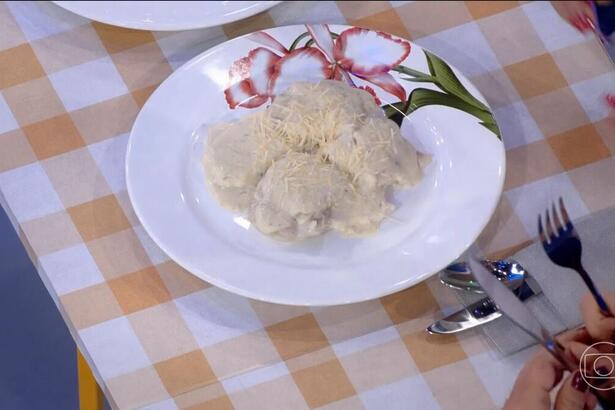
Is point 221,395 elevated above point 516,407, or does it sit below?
above

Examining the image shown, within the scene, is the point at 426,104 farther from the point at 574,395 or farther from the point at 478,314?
the point at 574,395

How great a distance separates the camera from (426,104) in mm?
1057

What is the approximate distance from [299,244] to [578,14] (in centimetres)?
49

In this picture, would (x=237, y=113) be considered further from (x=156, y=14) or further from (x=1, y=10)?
(x=1, y=10)

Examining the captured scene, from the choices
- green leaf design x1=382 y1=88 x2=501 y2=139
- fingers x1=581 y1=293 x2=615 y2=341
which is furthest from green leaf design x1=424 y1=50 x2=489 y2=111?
fingers x1=581 y1=293 x2=615 y2=341

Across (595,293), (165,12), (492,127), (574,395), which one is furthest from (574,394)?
(165,12)

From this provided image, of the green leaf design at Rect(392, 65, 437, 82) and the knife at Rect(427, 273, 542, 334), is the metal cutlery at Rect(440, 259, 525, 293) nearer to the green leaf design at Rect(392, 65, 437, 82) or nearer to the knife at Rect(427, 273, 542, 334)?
the knife at Rect(427, 273, 542, 334)

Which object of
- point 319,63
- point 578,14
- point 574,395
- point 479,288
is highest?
point 319,63

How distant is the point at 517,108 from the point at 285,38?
0.29 metres

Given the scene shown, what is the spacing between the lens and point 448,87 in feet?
3.46

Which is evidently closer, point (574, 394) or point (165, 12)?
point (574, 394)

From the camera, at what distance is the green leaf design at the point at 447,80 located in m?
1.05

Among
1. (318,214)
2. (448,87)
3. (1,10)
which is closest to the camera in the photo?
(318,214)

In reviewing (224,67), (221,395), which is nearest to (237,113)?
(224,67)
